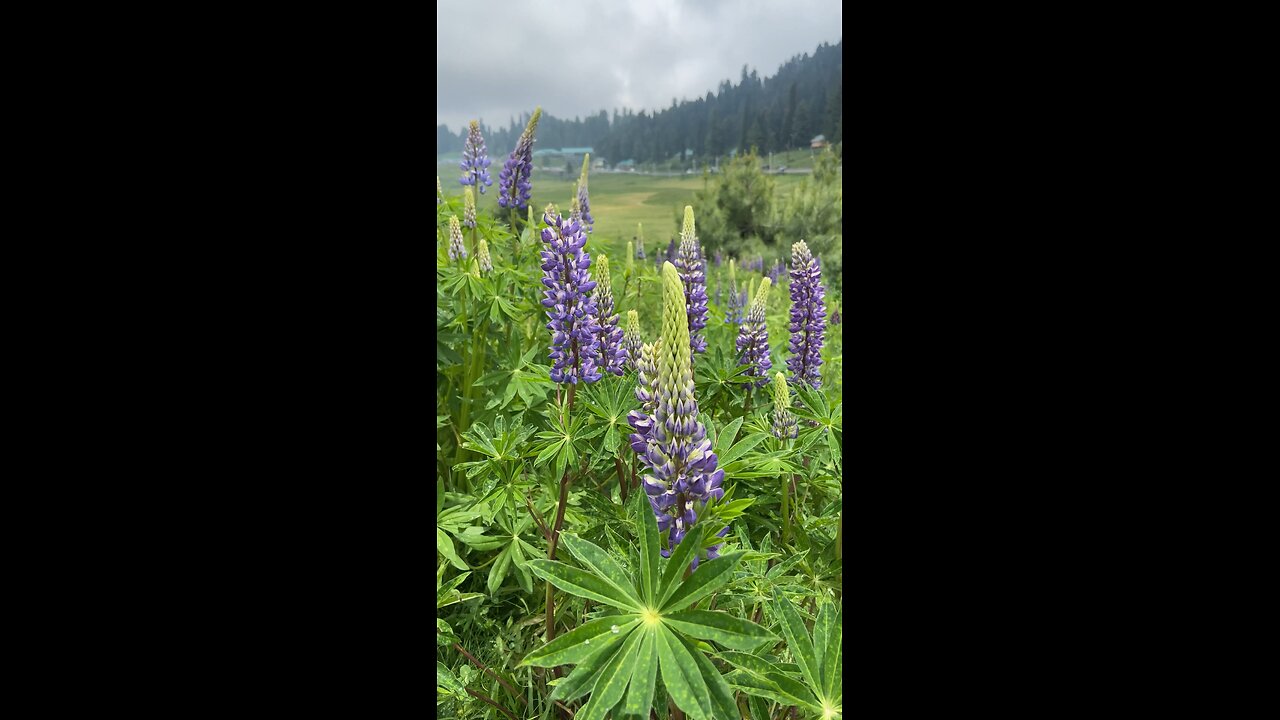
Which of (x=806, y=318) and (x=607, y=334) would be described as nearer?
(x=607, y=334)

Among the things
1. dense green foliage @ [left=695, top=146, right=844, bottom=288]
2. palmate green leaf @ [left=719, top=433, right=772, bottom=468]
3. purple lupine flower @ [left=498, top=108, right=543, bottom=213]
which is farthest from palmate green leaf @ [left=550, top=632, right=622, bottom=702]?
dense green foliage @ [left=695, top=146, right=844, bottom=288]

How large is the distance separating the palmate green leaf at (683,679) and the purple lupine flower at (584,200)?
1421 millimetres

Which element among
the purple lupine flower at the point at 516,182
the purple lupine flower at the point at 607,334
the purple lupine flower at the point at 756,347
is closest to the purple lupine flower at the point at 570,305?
the purple lupine flower at the point at 607,334

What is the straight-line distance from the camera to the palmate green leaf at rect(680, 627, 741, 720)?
87 cm

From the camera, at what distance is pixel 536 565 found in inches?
36.4

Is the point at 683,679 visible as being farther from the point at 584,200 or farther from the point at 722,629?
the point at 584,200

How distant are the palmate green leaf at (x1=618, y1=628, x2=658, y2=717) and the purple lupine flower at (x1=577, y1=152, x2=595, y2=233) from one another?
4.61 feet

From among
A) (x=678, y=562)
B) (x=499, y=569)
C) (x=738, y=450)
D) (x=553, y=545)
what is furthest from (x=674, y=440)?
(x=499, y=569)

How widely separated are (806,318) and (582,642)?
1245mm

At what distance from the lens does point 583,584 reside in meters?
0.95

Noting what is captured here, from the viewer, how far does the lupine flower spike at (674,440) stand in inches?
35.7

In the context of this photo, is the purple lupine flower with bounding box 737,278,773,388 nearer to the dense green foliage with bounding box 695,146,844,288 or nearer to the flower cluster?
the flower cluster
